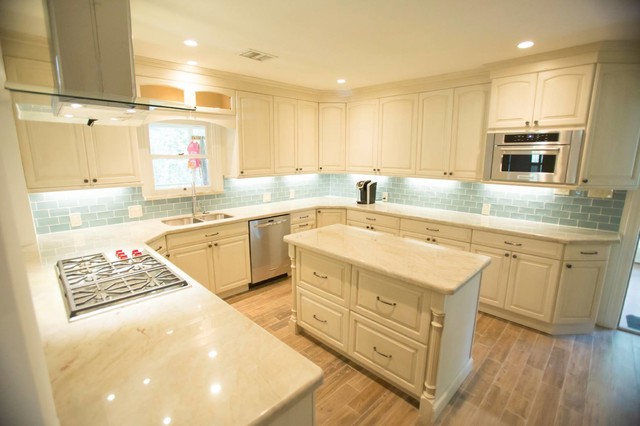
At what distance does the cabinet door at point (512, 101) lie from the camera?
9.20 ft

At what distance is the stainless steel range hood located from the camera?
4.11ft

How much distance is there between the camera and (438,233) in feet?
11.1

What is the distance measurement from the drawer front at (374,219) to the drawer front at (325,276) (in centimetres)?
168

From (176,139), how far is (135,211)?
917 millimetres

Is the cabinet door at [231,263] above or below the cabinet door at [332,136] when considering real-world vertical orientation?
below

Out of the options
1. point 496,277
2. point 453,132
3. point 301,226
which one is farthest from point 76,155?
point 496,277

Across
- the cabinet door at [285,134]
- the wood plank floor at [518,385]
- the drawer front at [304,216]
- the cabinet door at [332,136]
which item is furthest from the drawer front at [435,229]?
the cabinet door at [285,134]

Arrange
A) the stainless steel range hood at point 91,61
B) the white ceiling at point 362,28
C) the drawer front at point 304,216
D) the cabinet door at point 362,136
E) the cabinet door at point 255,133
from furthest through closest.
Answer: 1. the cabinet door at point 362,136
2. the drawer front at point 304,216
3. the cabinet door at point 255,133
4. the white ceiling at point 362,28
5. the stainless steel range hood at point 91,61

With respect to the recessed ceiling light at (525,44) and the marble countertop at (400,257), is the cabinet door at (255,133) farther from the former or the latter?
the recessed ceiling light at (525,44)

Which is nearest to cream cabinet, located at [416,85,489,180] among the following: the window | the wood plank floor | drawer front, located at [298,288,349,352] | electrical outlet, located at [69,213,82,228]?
the wood plank floor

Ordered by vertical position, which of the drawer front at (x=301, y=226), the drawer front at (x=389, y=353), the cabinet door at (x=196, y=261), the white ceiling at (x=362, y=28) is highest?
the white ceiling at (x=362, y=28)

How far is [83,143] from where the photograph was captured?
101 inches

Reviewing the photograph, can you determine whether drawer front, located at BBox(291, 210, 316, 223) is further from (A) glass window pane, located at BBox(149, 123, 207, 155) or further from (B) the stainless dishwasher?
(A) glass window pane, located at BBox(149, 123, 207, 155)

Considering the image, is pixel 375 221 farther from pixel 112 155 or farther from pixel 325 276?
pixel 112 155
